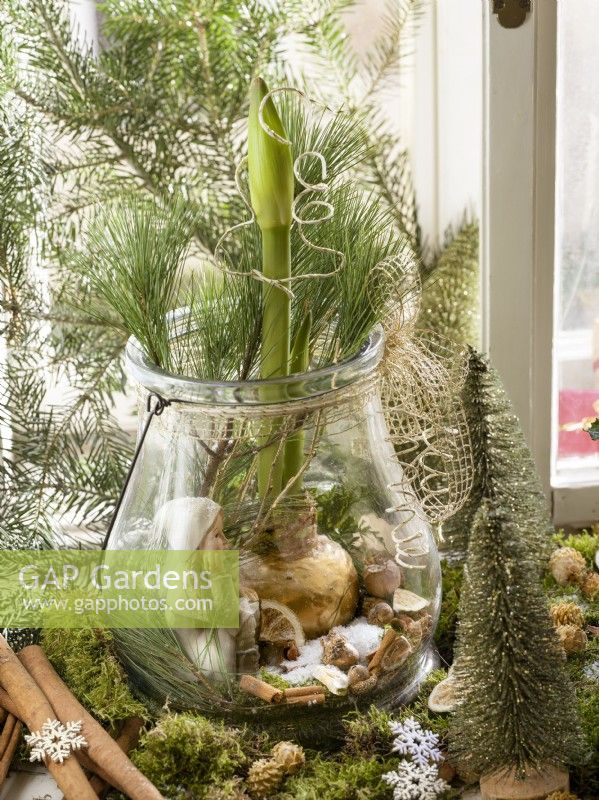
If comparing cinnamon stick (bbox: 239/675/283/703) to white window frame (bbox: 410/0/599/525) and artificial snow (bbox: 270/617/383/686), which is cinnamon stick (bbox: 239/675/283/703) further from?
white window frame (bbox: 410/0/599/525)

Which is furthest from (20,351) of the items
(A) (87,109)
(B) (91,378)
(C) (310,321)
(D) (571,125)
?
(D) (571,125)

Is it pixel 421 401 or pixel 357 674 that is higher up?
pixel 421 401

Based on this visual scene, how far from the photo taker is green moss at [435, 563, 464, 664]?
2.59 feet

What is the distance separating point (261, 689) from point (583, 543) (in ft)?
1.22

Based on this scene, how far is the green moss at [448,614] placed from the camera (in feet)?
2.59


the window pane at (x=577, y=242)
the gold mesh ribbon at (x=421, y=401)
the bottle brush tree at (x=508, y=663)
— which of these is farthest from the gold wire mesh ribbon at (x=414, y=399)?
the window pane at (x=577, y=242)

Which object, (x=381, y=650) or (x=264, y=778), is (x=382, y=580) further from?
(x=264, y=778)

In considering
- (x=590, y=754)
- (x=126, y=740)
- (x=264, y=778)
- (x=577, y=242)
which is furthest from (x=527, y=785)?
(x=577, y=242)

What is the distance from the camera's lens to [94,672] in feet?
2.49

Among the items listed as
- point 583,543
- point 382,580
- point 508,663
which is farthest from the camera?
point 583,543

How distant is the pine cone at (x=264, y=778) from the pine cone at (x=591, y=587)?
316 millimetres

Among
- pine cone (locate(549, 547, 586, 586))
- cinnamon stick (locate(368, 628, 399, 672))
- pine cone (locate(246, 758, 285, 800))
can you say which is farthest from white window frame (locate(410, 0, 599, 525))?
pine cone (locate(246, 758, 285, 800))

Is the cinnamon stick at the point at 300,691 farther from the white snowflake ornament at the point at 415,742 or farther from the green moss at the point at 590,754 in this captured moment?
the green moss at the point at 590,754

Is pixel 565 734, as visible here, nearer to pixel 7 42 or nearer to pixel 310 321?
pixel 310 321
